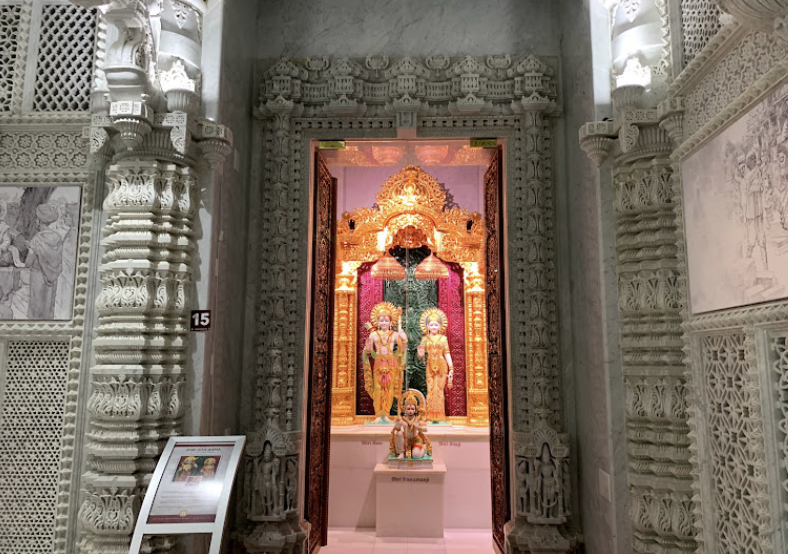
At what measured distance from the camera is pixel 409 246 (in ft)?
23.4

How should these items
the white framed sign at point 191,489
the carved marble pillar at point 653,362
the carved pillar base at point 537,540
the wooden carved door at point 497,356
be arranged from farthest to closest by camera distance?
1. the wooden carved door at point 497,356
2. the carved pillar base at point 537,540
3. the carved marble pillar at point 653,362
4. the white framed sign at point 191,489

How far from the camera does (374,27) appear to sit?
14.9 feet

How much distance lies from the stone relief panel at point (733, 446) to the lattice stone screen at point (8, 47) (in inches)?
175

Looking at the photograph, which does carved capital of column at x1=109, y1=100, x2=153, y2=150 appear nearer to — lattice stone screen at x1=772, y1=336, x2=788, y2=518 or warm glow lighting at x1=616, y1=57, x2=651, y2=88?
warm glow lighting at x1=616, y1=57, x2=651, y2=88

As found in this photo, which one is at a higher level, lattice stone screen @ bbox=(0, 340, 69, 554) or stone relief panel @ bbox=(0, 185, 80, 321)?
stone relief panel @ bbox=(0, 185, 80, 321)

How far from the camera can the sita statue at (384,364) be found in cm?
702

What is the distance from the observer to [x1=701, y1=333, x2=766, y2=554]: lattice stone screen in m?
2.31


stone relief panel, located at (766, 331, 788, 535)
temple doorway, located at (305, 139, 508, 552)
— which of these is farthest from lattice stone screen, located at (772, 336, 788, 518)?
temple doorway, located at (305, 139, 508, 552)

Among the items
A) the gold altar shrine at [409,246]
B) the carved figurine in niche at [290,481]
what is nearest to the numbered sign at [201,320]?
the carved figurine in niche at [290,481]

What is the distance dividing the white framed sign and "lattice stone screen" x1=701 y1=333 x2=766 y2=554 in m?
2.37

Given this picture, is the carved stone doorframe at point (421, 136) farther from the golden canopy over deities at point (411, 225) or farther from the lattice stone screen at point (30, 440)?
the golden canopy over deities at point (411, 225)

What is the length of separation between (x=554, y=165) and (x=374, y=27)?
5.99 ft

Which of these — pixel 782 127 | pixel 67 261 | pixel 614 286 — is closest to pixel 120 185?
pixel 67 261

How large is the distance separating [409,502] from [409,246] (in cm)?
306
